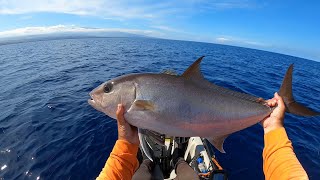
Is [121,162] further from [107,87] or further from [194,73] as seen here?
[194,73]

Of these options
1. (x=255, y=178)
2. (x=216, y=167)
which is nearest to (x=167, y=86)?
(x=216, y=167)

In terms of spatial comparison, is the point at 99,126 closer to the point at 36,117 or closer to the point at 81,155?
the point at 81,155

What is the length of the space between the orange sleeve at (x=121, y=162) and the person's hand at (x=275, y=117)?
78.0 inches

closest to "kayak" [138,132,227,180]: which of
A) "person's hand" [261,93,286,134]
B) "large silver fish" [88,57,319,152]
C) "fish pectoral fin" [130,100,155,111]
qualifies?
"person's hand" [261,93,286,134]

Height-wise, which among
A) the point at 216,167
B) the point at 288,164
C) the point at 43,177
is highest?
the point at 288,164

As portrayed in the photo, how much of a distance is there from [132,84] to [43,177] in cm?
635

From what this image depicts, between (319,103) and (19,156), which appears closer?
(19,156)

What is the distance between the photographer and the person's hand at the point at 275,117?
337 cm

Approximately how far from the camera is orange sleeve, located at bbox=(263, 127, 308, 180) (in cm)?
268

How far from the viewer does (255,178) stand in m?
8.17

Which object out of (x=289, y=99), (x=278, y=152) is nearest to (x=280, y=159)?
(x=278, y=152)

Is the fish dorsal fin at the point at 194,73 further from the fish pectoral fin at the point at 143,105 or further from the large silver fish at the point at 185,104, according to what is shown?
the fish pectoral fin at the point at 143,105

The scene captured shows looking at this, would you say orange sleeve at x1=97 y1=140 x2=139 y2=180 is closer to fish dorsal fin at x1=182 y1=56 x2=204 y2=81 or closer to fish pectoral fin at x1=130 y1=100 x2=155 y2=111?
fish pectoral fin at x1=130 y1=100 x2=155 y2=111

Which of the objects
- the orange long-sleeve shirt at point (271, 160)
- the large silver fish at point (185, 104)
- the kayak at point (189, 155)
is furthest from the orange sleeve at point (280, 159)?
the kayak at point (189, 155)
